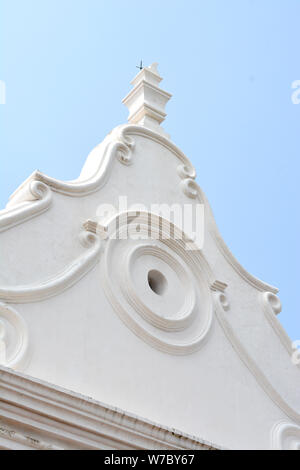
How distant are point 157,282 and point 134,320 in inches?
40.9

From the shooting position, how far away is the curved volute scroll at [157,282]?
360 inches

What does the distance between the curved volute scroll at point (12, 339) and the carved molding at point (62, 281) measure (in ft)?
0.56

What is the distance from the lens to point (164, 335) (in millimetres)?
9336

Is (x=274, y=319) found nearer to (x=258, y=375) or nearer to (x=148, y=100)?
(x=258, y=375)

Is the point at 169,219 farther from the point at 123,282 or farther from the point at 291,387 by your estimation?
the point at 291,387

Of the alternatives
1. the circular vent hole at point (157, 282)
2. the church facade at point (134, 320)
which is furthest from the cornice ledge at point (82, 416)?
the circular vent hole at point (157, 282)

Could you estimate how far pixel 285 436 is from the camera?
32.1 ft

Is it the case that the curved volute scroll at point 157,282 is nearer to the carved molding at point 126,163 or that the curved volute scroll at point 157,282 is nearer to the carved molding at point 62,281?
the carved molding at point 62,281

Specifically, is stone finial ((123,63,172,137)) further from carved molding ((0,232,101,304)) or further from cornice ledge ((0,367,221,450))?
cornice ledge ((0,367,221,450))

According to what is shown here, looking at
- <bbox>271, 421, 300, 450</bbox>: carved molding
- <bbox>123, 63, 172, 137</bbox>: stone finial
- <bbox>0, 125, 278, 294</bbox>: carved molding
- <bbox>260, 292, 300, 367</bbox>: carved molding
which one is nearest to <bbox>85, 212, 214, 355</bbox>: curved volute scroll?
<bbox>0, 125, 278, 294</bbox>: carved molding

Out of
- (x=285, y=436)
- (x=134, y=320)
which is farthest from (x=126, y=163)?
→ (x=285, y=436)

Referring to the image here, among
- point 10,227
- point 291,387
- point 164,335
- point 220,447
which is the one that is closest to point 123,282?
point 164,335

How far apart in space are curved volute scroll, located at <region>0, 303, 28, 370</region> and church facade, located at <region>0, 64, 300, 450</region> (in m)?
0.01
